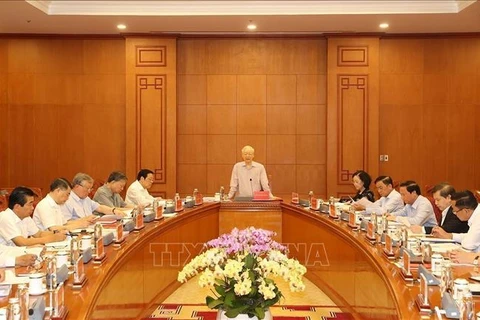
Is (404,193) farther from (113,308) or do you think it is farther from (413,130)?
(413,130)

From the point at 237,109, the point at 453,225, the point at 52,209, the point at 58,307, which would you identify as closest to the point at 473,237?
the point at 453,225

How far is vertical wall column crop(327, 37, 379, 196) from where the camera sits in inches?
355

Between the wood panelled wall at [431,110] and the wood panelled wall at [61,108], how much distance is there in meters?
4.15

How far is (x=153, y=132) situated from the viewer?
9102mm

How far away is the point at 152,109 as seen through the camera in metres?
9.09

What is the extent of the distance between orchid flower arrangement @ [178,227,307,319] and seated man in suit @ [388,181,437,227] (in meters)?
2.71

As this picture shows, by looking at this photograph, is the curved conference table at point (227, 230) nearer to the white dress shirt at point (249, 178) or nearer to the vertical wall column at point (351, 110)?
the white dress shirt at point (249, 178)

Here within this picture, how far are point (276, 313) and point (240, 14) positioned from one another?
4.36 meters

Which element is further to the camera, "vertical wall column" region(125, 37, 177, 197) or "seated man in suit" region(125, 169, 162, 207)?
"vertical wall column" region(125, 37, 177, 197)

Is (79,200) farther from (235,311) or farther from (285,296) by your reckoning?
(235,311)

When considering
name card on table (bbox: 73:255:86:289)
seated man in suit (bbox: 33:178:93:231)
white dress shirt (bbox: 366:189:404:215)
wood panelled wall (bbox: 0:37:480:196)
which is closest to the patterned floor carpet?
seated man in suit (bbox: 33:178:93:231)

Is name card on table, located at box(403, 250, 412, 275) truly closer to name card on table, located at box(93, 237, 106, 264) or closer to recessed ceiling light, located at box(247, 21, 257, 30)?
name card on table, located at box(93, 237, 106, 264)

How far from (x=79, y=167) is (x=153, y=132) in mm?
1346

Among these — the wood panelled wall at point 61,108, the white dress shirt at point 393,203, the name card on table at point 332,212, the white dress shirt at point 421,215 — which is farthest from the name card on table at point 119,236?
the wood panelled wall at point 61,108
